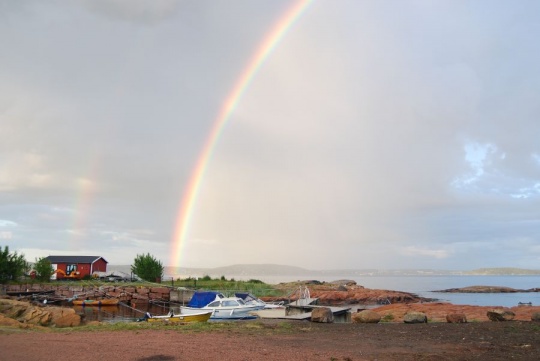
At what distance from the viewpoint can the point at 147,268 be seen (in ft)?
235

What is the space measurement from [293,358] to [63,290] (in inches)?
2004

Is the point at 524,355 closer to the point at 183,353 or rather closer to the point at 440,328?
the point at 440,328

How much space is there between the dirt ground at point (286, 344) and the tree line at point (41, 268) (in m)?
45.1

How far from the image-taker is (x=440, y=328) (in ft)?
64.8

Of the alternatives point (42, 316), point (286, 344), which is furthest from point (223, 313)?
point (286, 344)

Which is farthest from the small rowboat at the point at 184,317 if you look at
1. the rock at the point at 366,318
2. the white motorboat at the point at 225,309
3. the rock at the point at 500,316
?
the rock at the point at 500,316

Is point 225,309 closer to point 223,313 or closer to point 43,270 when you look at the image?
point 223,313

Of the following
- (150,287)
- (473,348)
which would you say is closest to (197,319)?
(473,348)

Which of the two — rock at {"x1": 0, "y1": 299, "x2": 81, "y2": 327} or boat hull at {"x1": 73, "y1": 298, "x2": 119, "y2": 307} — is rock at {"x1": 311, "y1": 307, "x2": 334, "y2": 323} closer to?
rock at {"x1": 0, "y1": 299, "x2": 81, "y2": 327}

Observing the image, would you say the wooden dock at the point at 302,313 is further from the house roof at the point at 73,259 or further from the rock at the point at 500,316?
the house roof at the point at 73,259

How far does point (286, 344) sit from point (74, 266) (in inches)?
2801

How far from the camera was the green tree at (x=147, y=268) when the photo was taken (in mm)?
71500

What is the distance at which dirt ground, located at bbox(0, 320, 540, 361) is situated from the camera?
1273cm

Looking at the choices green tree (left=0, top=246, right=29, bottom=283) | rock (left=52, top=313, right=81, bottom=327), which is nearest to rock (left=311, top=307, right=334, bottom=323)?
rock (left=52, top=313, right=81, bottom=327)
